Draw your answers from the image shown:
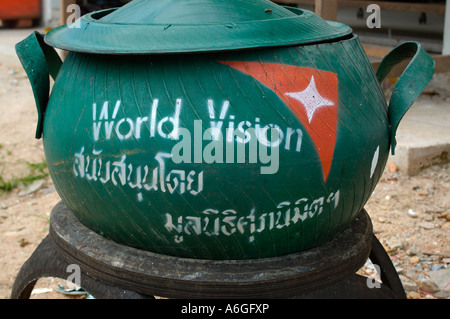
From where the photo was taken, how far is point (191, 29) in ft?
4.32


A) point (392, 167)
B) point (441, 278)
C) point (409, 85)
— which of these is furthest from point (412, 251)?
point (409, 85)

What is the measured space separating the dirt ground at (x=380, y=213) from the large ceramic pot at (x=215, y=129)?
1.10 metres

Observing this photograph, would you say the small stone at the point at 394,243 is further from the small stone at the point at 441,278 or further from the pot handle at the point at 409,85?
the pot handle at the point at 409,85

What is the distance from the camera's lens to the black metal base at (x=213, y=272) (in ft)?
4.42

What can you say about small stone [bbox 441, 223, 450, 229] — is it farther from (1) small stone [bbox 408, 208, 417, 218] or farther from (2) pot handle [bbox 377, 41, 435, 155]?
(2) pot handle [bbox 377, 41, 435, 155]

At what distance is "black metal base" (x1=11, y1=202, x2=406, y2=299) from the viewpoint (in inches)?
53.1

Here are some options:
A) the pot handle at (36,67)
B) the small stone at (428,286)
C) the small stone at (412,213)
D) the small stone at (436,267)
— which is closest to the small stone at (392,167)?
the small stone at (412,213)

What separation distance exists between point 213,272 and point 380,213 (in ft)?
5.60

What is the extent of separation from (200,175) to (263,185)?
148 mm

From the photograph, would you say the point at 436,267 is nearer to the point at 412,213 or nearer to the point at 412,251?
the point at 412,251

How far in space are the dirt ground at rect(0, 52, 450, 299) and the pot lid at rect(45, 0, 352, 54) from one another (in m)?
1.30

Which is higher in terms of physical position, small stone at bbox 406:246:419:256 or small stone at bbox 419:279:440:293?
small stone at bbox 419:279:440:293

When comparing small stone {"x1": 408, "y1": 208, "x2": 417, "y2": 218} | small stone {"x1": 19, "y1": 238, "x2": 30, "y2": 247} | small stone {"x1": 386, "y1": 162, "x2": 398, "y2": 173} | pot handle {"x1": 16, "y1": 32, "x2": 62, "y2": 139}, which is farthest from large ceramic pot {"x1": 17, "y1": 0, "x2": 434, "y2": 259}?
small stone {"x1": 386, "y1": 162, "x2": 398, "y2": 173}
